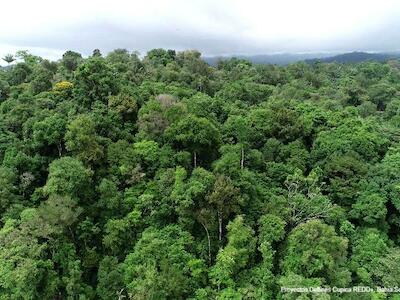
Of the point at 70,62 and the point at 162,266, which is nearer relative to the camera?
the point at 162,266

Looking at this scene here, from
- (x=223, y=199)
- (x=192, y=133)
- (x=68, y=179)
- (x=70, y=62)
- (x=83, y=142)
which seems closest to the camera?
(x=223, y=199)

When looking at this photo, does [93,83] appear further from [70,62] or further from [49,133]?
[70,62]

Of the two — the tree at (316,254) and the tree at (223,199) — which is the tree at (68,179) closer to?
the tree at (223,199)

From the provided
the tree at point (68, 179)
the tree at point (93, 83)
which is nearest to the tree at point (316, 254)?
the tree at point (68, 179)

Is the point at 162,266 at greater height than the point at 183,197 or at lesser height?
lesser

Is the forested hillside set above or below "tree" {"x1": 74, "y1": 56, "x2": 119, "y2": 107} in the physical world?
below

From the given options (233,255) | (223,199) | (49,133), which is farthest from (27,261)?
(223,199)

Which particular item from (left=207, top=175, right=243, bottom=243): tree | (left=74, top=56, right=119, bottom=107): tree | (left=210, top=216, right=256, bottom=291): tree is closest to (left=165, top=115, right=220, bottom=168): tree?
(left=207, top=175, right=243, bottom=243): tree

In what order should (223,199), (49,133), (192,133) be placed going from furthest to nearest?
(49,133) < (192,133) < (223,199)

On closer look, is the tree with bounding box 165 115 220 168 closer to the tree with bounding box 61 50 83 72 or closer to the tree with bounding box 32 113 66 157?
the tree with bounding box 32 113 66 157
